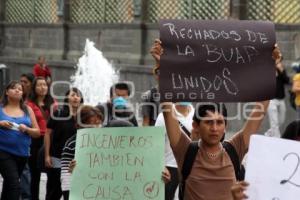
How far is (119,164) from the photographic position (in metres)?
5.70

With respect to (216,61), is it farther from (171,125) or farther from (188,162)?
(188,162)

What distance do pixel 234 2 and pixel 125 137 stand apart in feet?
45.0

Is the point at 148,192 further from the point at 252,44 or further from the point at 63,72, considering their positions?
the point at 63,72

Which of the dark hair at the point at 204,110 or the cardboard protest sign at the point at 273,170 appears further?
the dark hair at the point at 204,110

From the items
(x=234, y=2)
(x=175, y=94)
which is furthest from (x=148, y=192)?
(x=234, y=2)

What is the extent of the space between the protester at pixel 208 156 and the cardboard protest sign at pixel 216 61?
9 cm

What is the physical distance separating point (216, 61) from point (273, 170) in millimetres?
905

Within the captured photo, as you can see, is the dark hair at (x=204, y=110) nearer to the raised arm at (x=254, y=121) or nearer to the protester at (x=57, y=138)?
the raised arm at (x=254, y=121)

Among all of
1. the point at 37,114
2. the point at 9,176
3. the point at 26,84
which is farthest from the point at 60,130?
the point at 26,84

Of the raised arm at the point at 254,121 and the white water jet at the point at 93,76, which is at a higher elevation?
the white water jet at the point at 93,76

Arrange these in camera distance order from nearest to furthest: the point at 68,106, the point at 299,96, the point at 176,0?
the point at 299,96, the point at 68,106, the point at 176,0

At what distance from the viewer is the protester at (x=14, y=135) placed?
27.2ft

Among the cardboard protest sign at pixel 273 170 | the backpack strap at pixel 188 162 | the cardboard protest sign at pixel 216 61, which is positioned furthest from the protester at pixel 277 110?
the cardboard protest sign at pixel 273 170

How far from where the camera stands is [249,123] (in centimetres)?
530
